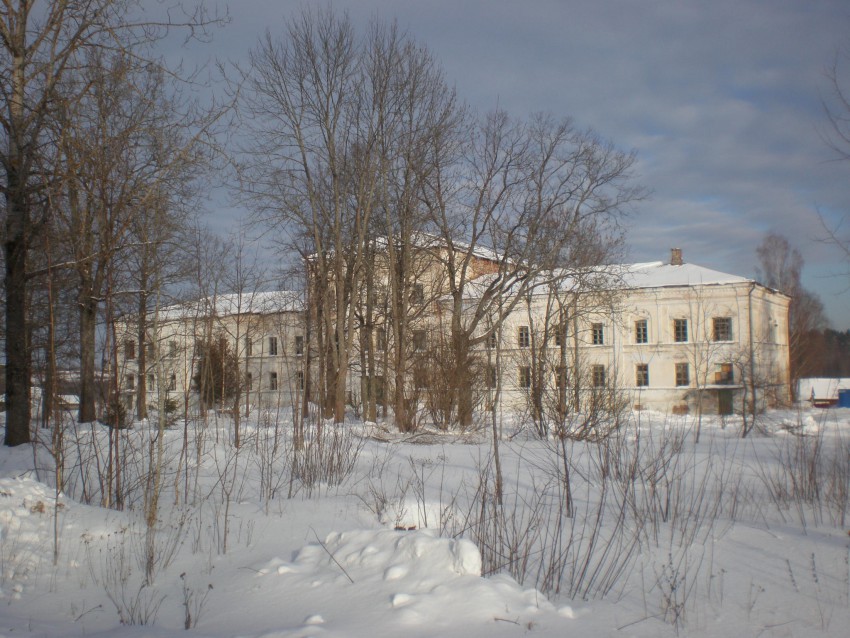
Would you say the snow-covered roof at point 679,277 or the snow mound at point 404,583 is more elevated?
the snow-covered roof at point 679,277

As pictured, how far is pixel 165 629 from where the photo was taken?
4508 mm

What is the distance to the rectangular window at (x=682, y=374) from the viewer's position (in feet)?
149

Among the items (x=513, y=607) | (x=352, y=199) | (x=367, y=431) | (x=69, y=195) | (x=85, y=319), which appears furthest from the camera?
(x=352, y=199)

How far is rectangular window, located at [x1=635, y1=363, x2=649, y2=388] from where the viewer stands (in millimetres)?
46156

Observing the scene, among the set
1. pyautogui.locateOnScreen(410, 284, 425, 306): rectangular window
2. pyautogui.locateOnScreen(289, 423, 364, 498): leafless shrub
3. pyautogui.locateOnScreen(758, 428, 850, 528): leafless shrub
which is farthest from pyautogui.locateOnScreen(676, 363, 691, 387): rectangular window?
pyautogui.locateOnScreen(289, 423, 364, 498): leafless shrub

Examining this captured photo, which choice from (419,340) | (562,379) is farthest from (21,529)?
(419,340)

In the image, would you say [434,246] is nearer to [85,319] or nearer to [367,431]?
[367,431]

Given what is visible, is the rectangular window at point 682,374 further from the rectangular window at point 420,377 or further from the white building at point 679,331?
the rectangular window at point 420,377

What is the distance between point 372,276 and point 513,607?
22348 mm

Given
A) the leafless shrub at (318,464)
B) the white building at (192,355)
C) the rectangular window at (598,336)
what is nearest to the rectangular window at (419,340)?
the white building at (192,355)

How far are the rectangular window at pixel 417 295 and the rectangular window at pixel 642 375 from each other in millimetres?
23020

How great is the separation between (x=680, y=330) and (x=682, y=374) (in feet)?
9.21

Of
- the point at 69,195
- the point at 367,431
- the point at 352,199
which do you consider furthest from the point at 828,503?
the point at 352,199

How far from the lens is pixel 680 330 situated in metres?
46.1
